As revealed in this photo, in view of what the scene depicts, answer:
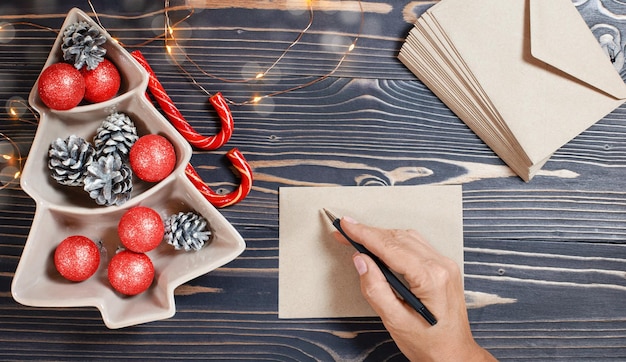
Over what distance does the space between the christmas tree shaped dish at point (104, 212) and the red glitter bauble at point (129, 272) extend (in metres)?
0.03

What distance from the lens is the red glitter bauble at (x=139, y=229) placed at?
83 centimetres

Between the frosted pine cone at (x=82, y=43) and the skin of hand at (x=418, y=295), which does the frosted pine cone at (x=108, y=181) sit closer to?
the frosted pine cone at (x=82, y=43)

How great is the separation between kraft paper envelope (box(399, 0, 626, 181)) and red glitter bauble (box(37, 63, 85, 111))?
0.56 meters

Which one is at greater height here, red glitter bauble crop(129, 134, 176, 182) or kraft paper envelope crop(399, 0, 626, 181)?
kraft paper envelope crop(399, 0, 626, 181)

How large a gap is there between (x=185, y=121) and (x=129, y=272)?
276 millimetres

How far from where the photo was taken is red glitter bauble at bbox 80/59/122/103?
85 centimetres

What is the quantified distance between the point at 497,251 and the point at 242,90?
0.54 metres

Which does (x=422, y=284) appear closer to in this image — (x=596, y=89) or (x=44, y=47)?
(x=596, y=89)

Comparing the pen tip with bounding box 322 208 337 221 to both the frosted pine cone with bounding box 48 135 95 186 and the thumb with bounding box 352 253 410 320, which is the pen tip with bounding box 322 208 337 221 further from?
the frosted pine cone with bounding box 48 135 95 186

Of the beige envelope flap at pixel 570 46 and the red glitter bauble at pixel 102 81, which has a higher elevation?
the beige envelope flap at pixel 570 46

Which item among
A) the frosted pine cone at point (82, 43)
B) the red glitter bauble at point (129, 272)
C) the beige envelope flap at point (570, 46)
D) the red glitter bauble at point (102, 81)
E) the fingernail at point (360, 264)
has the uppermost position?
the beige envelope flap at point (570, 46)

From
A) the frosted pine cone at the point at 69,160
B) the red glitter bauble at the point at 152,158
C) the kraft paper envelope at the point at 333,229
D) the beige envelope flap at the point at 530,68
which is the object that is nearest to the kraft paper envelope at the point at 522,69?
the beige envelope flap at the point at 530,68

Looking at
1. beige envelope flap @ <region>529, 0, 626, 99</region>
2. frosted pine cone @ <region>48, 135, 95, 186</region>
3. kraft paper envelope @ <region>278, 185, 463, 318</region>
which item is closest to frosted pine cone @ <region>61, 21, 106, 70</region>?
frosted pine cone @ <region>48, 135, 95, 186</region>

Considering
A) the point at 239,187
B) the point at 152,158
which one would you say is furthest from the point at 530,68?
the point at 152,158
